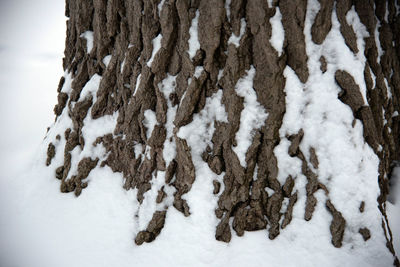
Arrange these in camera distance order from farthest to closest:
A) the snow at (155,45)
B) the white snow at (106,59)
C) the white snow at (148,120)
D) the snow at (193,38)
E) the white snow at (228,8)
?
the white snow at (106,59)
the white snow at (148,120)
the snow at (155,45)
the snow at (193,38)
the white snow at (228,8)

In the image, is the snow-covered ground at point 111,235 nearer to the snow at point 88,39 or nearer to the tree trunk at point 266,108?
the tree trunk at point 266,108

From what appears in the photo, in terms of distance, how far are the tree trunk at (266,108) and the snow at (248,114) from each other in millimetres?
10

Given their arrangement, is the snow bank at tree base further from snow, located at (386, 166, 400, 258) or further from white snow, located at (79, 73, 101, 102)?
white snow, located at (79, 73, 101, 102)

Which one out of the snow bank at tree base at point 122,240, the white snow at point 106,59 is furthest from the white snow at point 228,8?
the snow bank at tree base at point 122,240

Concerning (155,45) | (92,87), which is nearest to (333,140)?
(155,45)

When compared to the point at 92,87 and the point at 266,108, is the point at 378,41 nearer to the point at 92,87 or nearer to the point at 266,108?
the point at 266,108

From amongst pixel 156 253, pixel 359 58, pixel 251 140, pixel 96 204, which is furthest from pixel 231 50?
pixel 96 204

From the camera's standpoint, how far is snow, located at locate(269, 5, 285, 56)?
2164mm

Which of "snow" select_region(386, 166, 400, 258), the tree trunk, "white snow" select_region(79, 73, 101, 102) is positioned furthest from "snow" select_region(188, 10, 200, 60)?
"snow" select_region(386, 166, 400, 258)

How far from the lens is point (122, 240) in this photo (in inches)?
98.3

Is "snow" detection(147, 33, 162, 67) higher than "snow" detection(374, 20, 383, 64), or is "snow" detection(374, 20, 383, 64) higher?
"snow" detection(374, 20, 383, 64)

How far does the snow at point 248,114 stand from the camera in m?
2.29

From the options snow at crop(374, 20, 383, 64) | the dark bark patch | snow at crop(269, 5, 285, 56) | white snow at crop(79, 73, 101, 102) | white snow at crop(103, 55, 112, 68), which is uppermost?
snow at crop(374, 20, 383, 64)

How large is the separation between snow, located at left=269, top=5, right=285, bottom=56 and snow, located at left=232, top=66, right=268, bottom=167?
0.96 ft
